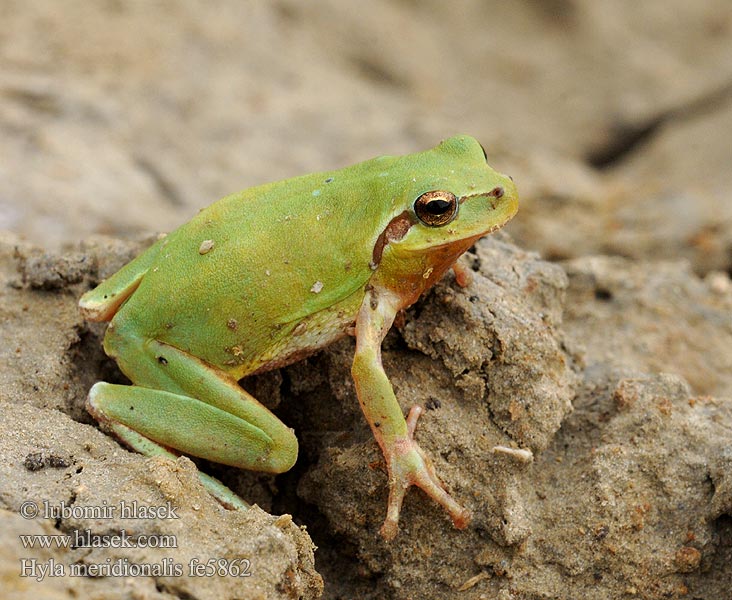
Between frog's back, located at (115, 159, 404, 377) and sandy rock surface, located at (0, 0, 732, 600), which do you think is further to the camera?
frog's back, located at (115, 159, 404, 377)

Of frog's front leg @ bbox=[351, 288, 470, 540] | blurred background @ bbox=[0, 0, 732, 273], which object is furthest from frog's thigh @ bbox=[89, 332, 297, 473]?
blurred background @ bbox=[0, 0, 732, 273]

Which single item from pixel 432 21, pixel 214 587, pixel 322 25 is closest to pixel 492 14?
pixel 432 21

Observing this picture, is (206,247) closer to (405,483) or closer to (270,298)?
(270,298)

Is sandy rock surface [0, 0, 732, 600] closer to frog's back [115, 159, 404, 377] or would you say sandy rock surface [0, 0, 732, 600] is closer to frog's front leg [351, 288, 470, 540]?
frog's front leg [351, 288, 470, 540]

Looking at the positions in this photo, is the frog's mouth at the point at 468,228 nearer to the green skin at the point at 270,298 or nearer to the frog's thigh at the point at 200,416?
the green skin at the point at 270,298

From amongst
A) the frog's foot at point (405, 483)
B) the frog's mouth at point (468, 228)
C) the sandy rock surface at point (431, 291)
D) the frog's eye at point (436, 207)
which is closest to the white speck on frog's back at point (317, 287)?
the frog's mouth at point (468, 228)
